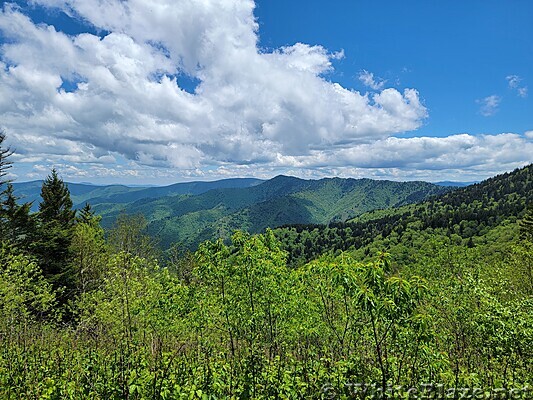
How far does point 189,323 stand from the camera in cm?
1770

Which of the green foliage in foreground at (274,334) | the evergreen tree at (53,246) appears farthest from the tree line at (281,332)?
the evergreen tree at (53,246)

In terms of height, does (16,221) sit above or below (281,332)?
above

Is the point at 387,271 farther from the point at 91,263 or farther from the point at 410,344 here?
the point at 91,263

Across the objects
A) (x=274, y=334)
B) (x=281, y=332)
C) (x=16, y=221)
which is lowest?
(x=281, y=332)

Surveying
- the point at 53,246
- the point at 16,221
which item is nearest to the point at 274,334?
the point at 53,246

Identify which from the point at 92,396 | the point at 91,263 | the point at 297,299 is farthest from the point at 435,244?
the point at 91,263

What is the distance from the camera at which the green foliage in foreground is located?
8.64 m

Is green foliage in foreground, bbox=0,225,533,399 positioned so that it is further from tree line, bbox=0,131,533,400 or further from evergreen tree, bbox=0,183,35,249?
evergreen tree, bbox=0,183,35,249

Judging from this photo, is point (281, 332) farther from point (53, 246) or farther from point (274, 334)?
point (53, 246)

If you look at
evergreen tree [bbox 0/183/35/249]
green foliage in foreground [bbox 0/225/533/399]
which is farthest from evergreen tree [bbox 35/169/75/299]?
green foliage in foreground [bbox 0/225/533/399]

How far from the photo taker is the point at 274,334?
1812 centimetres

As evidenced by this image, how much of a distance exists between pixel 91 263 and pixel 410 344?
4893 centimetres

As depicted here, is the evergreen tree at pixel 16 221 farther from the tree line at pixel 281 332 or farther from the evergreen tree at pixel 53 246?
the tree line at pixel 281 332

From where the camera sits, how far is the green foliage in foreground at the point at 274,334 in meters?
8.64
